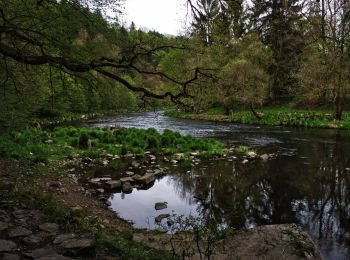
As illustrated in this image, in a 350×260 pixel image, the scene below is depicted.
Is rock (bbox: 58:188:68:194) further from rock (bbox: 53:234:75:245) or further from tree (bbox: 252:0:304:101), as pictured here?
tree (bbox: 252:0:304:101)

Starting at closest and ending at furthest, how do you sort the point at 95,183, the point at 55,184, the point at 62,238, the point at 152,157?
the point at 62,238 < the point at 55,184 < the point at 95,183 < the point at 152,157

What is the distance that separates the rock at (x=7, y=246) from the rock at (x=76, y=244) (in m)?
0.62

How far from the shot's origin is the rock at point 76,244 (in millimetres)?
5125

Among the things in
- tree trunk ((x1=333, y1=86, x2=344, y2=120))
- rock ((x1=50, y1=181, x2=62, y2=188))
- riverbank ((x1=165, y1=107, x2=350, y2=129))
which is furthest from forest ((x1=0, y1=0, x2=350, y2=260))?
tree trunk ((x1=333, y1=86, x2=344, y2=120))

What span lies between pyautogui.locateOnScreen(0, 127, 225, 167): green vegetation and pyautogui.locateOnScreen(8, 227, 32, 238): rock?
928 centimetres

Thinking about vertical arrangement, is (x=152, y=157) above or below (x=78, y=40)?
below

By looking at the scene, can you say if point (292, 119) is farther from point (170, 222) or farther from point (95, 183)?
point (170, 222)

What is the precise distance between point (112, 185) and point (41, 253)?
735 cm

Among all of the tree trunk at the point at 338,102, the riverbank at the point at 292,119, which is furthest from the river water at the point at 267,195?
the tree trunk at the point at 338,102

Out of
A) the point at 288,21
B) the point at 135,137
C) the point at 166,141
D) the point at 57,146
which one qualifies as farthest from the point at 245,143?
the point at 288,21

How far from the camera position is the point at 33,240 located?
5.40 metres

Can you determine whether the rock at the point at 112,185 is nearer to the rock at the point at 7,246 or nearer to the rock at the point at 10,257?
the rock at the point at 7,246

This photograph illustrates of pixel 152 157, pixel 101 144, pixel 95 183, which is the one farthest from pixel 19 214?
pixel 101 144

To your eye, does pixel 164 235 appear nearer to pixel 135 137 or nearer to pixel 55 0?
pixel 55 0
